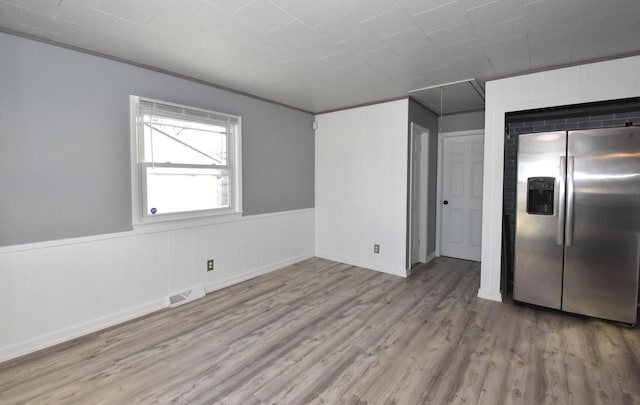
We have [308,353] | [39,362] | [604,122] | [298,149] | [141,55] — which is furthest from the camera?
[298,149]

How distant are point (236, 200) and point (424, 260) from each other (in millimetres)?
3059

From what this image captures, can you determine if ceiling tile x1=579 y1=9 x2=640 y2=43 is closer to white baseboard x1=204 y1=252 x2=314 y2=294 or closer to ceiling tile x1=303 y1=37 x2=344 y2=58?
ceiling tile x1=303 y1=37 x2=344 y2=58

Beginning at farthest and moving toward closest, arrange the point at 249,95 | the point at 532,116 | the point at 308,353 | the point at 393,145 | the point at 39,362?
the point at 393,145
the point at 249,95
the point at 532,116
the point at 308,353
the point at 39,362

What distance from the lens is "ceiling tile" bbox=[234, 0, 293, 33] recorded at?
6.48 ft

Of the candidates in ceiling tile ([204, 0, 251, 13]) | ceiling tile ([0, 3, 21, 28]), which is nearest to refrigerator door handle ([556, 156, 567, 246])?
ceiling tile ([204, 0, 251, 13])

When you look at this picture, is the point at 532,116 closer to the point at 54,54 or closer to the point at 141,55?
the point at 141,55

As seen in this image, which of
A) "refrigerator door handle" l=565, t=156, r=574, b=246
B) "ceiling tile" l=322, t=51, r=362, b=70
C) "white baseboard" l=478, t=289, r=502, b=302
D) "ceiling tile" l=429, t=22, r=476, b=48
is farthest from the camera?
"white baseboard" l=478, t=289, r=502, b=302

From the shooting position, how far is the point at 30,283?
2379 mm

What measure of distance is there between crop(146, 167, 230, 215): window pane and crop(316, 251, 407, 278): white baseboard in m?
1.98

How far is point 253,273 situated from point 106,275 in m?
1.74

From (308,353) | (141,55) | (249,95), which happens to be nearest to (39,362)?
(308,353)

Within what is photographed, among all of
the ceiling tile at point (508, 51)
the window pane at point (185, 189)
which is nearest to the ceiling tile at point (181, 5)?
the window pane at point (185, 189)

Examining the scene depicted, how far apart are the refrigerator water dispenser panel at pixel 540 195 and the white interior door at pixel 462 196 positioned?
1.73m

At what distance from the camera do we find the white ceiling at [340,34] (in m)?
1.98
